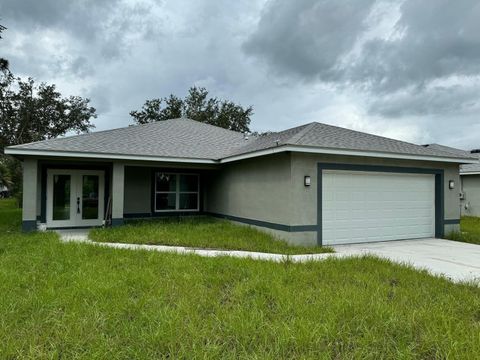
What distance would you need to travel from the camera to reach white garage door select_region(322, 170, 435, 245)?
9.57 meters

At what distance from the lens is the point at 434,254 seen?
813 centimetres

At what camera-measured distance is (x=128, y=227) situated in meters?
10.9

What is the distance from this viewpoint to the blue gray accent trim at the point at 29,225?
10.6 metres

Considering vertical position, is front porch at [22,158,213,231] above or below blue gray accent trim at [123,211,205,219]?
above

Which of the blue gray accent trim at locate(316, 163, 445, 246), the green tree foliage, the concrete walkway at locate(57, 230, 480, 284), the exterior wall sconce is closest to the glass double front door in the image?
the concrete walkway at locate(57, 230, 480, 284)

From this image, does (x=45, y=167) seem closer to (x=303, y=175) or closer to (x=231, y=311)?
(x=303, y=175)

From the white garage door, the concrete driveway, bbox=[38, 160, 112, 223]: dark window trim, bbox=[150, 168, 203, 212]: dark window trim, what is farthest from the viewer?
bbox=[150, 168, 203, 212]: dark window trim

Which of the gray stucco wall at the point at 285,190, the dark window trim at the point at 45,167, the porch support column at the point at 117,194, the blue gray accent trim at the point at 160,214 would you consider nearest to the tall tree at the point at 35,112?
the dark window trim at the point at 45,167

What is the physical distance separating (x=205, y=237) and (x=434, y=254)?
19.5 feet

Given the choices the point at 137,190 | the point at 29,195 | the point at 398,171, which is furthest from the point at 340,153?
the point at 29,195

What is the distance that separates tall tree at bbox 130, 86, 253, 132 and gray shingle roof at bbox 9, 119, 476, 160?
1966cm

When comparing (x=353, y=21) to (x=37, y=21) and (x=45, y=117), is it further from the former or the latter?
(x=45, y=117)

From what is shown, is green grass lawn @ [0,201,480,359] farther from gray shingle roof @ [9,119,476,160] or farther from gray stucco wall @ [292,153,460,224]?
gray shingle roof @ [9,119,476,160]

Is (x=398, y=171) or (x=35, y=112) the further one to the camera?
(x=35, y=112)
